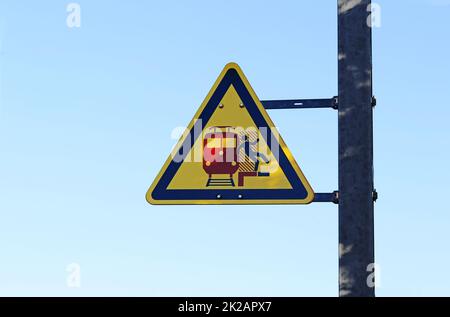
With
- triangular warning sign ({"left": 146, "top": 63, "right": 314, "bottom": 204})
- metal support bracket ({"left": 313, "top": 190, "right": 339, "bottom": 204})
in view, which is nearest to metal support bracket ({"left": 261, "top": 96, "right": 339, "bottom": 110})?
triangular warning sign ({"left": 146, "top": 63, "right": 314, "bottom": 204})

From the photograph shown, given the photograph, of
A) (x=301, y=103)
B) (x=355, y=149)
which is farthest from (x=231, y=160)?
(x=355, y=149)

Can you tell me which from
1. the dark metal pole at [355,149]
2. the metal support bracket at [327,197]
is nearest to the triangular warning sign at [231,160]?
the metal support bracket at [327,197]

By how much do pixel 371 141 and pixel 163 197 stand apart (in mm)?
1324

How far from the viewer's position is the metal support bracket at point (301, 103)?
14.4 feet

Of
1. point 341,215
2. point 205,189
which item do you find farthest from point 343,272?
point 205,189

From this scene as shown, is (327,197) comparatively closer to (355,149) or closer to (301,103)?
(355,149)

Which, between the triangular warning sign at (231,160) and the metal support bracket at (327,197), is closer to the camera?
the metal support bracket at (327,197)

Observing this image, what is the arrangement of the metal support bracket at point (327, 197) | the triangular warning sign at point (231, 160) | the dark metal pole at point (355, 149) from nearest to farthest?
the dark metal pole at point (355, 149)
the metal support bracket at point (327, 197)
the triangular warning sign at point (231, 160)

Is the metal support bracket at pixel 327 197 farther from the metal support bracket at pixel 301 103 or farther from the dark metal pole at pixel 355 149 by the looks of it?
the metal support bracket at pixel 301 103

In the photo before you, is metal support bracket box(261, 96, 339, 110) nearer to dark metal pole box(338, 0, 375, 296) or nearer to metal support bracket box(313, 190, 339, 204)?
dark metal pole box(338, 0, 375, 296)

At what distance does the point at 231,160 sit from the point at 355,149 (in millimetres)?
788

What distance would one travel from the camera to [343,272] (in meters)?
4.10

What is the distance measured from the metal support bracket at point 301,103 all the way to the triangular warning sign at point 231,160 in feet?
0.20
